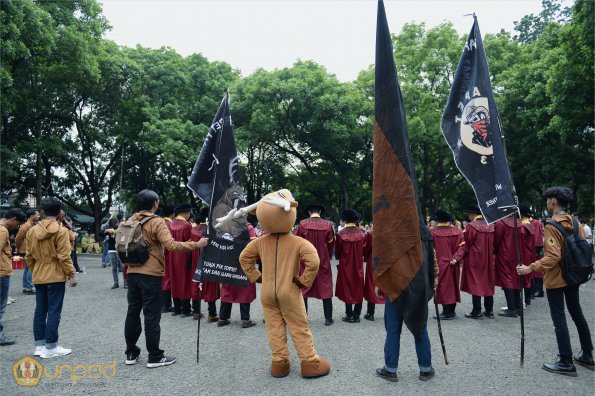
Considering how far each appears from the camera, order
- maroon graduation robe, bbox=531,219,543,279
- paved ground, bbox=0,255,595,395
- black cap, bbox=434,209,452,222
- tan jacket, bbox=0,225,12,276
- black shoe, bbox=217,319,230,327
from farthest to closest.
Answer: maroon graduation robe, bbox=531,219,543,279 → black cap, bbox=434,209,452,222 → black shoe, bbox=217,319,230,327 → tan jacket, bbox=0,225,12,276 → paved ground, bbox=0,255,595,395

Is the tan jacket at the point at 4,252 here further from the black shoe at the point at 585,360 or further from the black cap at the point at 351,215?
the black shoe at the point at 585,360

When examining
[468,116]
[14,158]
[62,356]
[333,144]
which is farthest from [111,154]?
[468,116]

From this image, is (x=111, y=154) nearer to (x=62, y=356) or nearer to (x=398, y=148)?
(x=62, y=356)

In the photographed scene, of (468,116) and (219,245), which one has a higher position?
(468,116)

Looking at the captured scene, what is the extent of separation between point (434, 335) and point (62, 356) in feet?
17.4

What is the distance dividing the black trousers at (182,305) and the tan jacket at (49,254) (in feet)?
9.70

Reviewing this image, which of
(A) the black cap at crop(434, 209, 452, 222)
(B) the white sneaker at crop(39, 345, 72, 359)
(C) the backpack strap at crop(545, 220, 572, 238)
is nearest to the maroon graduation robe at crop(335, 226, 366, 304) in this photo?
(A) the black cap at crop(434, 209, 452, 222)

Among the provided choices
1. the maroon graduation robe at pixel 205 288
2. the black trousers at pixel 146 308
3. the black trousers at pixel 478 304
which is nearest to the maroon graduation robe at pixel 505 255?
the black trousers at pixel 478 304

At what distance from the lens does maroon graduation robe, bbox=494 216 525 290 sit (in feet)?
27.4

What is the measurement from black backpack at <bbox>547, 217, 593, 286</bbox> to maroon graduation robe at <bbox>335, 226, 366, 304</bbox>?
3.60 meters

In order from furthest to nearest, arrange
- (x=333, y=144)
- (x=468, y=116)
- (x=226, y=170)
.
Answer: (x=333, y=144), (x=226, y=170), (x=468, y=116)

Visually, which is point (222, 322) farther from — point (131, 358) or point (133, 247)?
point (133, 247)

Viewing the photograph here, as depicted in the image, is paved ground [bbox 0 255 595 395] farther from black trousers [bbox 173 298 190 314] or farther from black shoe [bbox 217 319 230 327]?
black trousers [bbox 173 298 190 314]

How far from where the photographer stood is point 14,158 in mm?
19234
